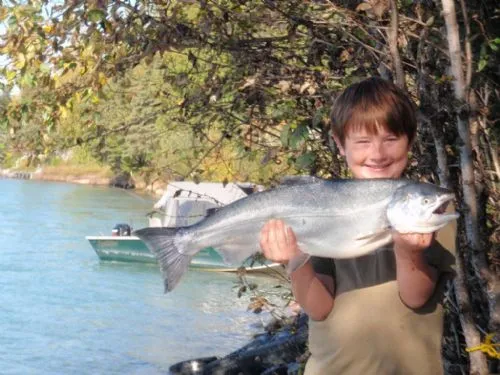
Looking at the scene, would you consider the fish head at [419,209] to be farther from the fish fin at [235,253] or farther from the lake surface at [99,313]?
the lake surface at [99,313]

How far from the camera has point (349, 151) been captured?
2.65 meters

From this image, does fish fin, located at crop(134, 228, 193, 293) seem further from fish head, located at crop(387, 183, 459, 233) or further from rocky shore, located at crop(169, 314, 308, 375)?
rocky shore, located at crop(169, 314, 308, 375)

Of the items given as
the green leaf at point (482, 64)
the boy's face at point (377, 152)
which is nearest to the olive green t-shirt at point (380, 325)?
the boy's face at point (377, 152)

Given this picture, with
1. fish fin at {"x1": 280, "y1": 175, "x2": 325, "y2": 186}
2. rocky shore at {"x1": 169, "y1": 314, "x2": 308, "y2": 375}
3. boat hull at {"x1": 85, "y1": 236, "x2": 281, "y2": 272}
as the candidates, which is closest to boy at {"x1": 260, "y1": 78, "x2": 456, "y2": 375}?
fish fin at {"x1": 280, "y1": 175, "x2": 325, "y2": 186}

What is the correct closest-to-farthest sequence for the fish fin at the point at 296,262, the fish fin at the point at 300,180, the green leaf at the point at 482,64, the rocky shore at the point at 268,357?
the fish fin at the point at 296,262
the fish fin at the point at 300,180
the green leaf at the point at 482,64
the rocky shore at the point at 268,357

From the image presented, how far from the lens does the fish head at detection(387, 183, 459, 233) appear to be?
7.47 ft

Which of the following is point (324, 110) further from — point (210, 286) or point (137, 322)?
point (210, 286)

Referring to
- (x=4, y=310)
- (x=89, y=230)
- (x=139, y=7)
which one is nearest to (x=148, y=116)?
(x=139, y=7)

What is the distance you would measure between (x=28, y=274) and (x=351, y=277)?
1952 cm

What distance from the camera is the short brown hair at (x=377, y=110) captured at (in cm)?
256

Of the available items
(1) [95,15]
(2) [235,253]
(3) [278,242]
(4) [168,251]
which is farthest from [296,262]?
(1) [95,15]

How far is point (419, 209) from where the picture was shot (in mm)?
2266

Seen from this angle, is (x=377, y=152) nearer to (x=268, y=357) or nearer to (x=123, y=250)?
(x=268, y=357)

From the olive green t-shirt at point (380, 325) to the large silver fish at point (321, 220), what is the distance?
0.10 m
